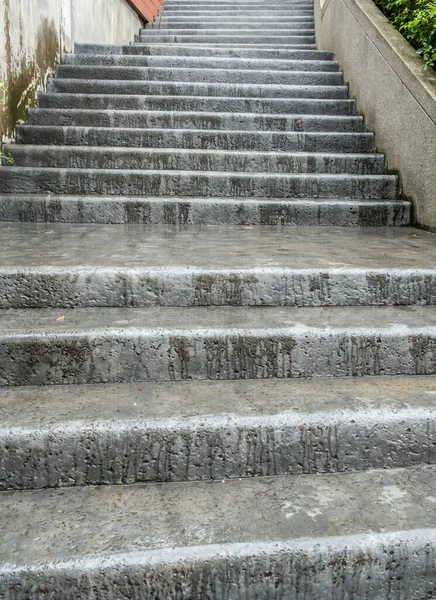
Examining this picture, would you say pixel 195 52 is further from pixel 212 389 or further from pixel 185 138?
pixel 212 389

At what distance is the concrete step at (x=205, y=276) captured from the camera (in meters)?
2.24

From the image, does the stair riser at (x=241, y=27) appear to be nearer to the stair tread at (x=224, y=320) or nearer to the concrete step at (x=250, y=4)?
the concrete step at (x=250, y=4)

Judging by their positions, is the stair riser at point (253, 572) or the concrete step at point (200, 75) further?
the concrete step at point (200, 75)

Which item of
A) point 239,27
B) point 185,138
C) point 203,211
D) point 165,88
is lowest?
point 203,211

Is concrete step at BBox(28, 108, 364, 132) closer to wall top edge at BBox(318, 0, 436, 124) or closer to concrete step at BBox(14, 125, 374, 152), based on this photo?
concrete step at BBox(14, 125, 374, 152)

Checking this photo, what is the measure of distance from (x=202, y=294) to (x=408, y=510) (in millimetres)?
1220

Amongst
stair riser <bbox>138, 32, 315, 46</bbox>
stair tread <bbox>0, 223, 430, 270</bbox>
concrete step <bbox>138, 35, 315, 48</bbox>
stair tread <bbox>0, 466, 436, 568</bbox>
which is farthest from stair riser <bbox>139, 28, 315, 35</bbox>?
stair tread <bbox>0, 466, 436, 568</bbox>

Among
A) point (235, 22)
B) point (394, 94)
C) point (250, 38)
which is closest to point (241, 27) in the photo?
point (235, 22)

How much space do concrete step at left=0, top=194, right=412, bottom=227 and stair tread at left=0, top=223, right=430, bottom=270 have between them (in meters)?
0.13

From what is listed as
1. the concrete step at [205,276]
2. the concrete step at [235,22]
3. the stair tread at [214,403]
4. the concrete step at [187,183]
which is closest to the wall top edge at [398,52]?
the concrete step at [187,183]

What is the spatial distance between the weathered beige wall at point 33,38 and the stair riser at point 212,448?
125 inches

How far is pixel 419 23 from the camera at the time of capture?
12.5 ft

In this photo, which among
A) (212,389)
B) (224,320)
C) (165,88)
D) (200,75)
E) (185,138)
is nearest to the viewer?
(212,389)

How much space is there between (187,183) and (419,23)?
209 centimetres
